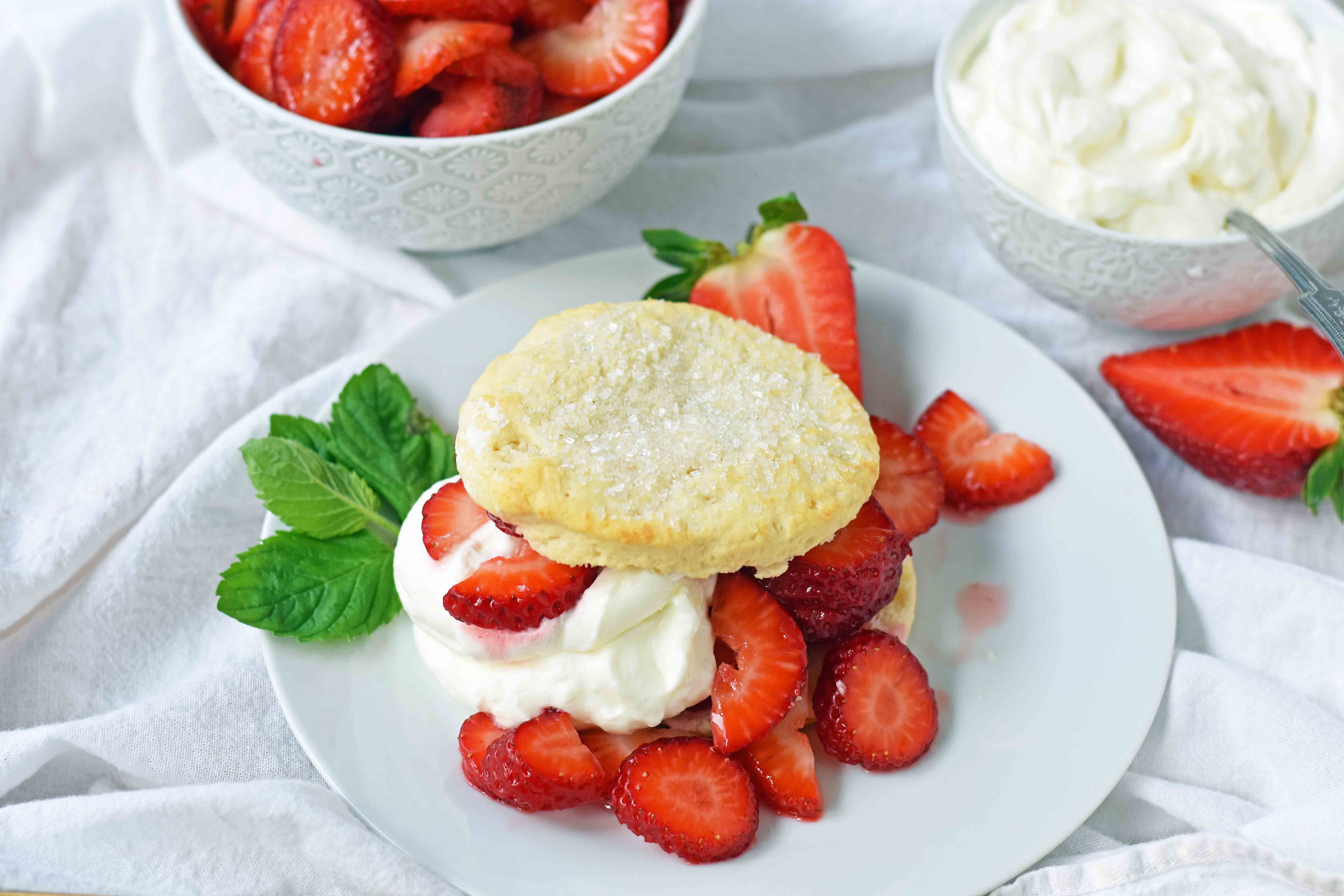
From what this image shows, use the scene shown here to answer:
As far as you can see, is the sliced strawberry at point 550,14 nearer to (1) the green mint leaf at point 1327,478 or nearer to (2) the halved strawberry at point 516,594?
(2) the halved strawberry at point 516,594

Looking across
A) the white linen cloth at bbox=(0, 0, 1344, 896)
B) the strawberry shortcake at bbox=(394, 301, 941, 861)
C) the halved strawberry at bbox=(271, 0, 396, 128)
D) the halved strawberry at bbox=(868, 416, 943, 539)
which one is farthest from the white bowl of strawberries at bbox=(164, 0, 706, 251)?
the halved strawberry at bbox=(868, 416, 943, 539)

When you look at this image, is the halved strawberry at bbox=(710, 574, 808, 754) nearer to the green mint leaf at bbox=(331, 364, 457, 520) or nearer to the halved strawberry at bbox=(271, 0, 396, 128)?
the green mint leaf at bbox=(331, 364, 457, 520)

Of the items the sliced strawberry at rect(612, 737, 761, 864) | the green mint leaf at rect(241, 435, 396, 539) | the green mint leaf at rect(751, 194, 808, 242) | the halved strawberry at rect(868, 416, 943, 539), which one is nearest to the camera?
the sliced strawberry at rect(612, 737, 761, 864)

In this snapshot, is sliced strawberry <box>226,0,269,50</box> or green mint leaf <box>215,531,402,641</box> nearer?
green mint leaf <box>215,531,402,641</box>

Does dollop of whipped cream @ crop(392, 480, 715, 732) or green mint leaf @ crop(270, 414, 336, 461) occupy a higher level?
green mint leaf @ crop(270, 414, 336, 461)

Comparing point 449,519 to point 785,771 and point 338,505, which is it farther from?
point 785,771

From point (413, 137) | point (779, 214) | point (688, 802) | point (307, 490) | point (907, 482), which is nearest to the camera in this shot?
point (688, 802)

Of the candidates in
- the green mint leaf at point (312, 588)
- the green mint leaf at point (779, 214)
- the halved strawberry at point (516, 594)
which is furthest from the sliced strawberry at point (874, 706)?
the green mint leaf at point (779, 214)

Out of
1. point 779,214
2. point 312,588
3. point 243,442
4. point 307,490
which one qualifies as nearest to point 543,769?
point 312,588
